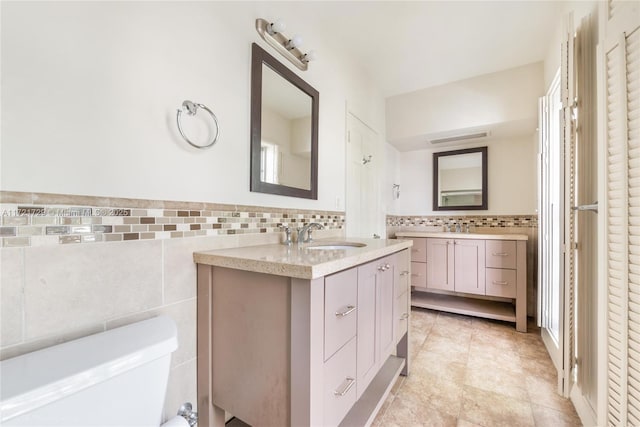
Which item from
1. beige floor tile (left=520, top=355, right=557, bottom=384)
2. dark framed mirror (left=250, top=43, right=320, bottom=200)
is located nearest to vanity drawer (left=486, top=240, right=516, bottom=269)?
beige floor tile (left=520, top=355, right=557, bottom=384)

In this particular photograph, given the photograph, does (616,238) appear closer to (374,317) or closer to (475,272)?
(374,317)

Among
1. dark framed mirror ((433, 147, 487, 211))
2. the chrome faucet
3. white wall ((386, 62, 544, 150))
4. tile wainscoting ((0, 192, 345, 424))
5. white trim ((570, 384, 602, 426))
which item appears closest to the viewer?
tile wainscoting ((0, 192, 345, 424))

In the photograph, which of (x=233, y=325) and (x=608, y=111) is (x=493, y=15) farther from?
(x=233, y=325)

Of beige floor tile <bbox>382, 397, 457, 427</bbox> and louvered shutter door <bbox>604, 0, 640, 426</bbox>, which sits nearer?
louvered shutter door <bbox>604, 0, 640, 426</bbox>

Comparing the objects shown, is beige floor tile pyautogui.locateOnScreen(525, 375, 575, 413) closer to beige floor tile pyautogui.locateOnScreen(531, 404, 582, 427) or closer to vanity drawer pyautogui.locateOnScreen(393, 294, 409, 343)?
beige floor tile pyautogui.locateOnScreen(531, 404, 582, 427)

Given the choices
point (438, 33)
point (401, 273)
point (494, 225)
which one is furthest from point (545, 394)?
point (438, 33)

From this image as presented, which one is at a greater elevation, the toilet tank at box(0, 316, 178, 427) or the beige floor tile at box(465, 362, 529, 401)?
the toilet tank at box(0, 316, 178, 427)

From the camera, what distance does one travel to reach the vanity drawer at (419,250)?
9.52ft

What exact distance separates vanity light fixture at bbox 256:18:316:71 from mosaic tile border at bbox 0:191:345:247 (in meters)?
0.96

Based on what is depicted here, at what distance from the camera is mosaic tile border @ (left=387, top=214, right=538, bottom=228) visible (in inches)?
112

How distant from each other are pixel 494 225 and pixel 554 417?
2057mm

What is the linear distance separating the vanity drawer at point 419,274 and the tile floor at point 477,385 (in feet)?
1.99

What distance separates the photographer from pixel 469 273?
2.66 meters

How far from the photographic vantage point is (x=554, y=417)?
1340 millimetres
